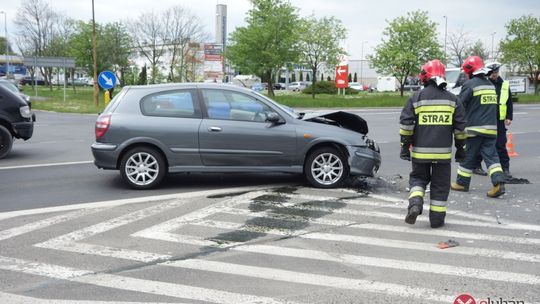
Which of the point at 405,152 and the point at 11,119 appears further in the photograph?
the point at 11,119

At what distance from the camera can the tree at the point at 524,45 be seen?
154 ft

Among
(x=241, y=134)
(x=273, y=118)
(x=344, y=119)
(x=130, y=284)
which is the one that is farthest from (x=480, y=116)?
(x=130, y=284)

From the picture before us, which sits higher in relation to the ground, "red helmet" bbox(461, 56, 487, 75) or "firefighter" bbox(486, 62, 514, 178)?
"red helmet" bbox(461, 56, 487, 75)

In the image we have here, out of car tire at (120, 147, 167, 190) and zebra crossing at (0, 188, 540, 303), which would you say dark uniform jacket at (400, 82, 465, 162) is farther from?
car tire at (120, 147, 167, 190)

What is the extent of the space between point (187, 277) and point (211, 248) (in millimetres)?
811

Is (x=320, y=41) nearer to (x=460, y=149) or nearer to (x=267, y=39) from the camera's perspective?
(x=267, y=39)

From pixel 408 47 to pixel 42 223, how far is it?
121ft

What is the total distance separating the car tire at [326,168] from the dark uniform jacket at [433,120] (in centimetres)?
217

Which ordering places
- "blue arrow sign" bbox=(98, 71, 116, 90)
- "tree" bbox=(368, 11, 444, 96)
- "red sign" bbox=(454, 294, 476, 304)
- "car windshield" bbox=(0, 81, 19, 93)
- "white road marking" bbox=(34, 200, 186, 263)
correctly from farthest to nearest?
"tree" bbox=(368, 11, 444, 96) < "blue arrow sign" bbox=(98, 71, 116, 90) < "car windshield" bbox=(0, 81, 19, 93) < "white road marking" bbox=(34, 200, 186, 263) < "red sign" bbox=(454, 294, 476, 304)

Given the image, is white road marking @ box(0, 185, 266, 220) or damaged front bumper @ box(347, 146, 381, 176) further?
damaged front bumper @ box(347, 146, 381, 176)

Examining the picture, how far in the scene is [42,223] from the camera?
6332 mm

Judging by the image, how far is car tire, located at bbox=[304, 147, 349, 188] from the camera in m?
8.18

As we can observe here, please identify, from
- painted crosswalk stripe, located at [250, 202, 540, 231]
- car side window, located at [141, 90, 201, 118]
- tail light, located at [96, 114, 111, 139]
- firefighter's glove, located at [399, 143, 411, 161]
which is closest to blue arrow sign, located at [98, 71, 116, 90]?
tail light, located at [96, 114, 111, 139]

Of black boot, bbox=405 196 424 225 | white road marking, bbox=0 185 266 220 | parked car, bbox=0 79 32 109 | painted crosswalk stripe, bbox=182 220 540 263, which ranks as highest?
parked car, bbox=0 79 32 109
